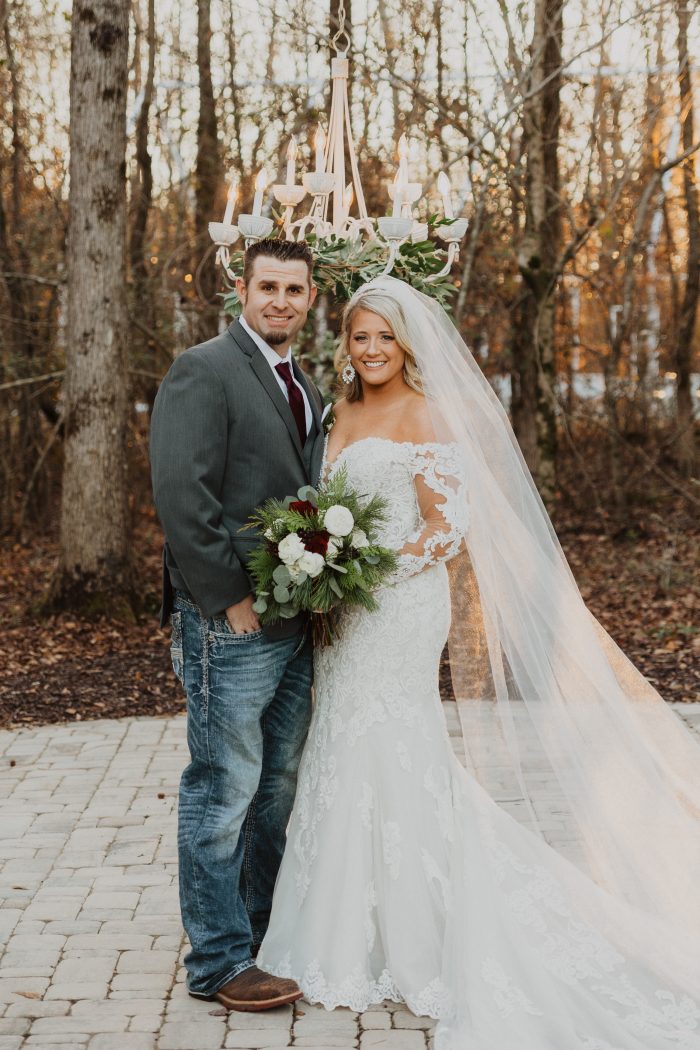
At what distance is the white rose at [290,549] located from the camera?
3.24 m

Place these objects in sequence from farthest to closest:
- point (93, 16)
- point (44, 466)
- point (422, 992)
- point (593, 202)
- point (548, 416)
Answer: point (44, 466) < point (548, 416) < point (593, 202) < point (93, 16) < point (422, 992)

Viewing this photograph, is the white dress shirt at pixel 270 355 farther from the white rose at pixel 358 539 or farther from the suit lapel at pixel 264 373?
the white rose at pixel 358 539

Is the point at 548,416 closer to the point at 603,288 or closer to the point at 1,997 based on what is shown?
the point at 603,288

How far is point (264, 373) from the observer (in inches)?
139

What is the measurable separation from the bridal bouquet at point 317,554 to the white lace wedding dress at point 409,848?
154 mm

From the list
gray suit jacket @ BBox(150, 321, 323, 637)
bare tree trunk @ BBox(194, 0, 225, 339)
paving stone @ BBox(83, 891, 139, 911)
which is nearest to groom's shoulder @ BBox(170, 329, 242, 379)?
gray suit jacket @ BBox(150, 321, 323, 637)

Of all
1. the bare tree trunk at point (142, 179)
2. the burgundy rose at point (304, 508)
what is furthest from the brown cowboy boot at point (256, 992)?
the bare tree trunk at point (142, 179)

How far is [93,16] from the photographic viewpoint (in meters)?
9.05

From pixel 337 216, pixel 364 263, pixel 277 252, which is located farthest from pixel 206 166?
pixel 277 252

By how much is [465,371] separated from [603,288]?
11.8 meters

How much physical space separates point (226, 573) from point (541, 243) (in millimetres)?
8114

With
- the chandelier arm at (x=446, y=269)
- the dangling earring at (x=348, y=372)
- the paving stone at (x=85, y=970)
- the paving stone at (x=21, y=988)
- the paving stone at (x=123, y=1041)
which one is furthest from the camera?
the chandelier arm at (x=446, y=269)

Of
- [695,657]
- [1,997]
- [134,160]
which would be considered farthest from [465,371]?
[134,160]

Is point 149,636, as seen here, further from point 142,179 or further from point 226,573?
point 142,179
